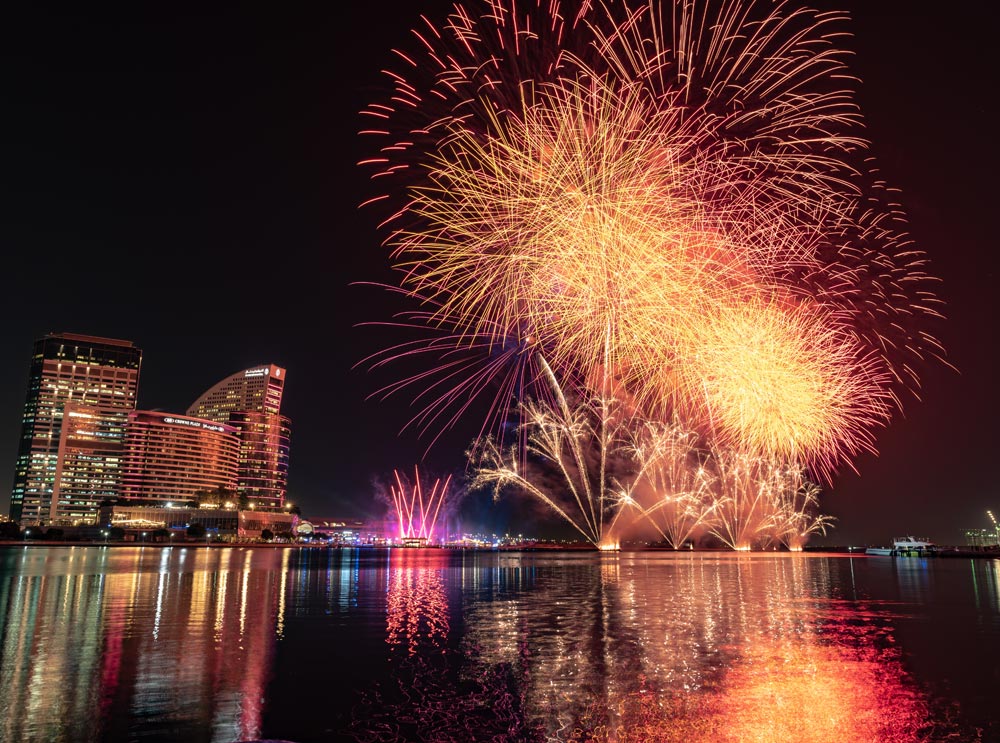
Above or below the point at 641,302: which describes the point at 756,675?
below

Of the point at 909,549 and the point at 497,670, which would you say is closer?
the point at 497,670

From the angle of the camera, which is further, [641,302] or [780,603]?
[641,302]

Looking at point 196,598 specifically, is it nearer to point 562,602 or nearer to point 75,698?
point 562,602

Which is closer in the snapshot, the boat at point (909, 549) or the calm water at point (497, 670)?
the calm water at point (497, 670)

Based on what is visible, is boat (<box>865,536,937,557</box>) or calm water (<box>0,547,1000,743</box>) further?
boat (<box>865,536,937,557</box>)

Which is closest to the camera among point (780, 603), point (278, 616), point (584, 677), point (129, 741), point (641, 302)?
point (129, 741)

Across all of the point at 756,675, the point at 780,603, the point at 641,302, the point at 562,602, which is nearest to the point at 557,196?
the point at 641,302

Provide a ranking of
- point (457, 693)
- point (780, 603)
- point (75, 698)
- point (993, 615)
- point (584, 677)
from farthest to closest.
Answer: point (780, 603) < point (993, 615) < point (584, 677) < point (457, 693) < point (75, 698)

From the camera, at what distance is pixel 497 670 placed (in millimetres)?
14352

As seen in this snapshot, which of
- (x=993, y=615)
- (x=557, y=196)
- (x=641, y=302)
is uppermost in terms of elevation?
(x=557, y=196)

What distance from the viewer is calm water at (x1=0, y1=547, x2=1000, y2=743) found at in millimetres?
10383

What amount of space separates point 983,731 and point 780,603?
18.6 meters

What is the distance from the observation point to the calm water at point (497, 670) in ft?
34.1

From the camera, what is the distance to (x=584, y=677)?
13.5 meters
